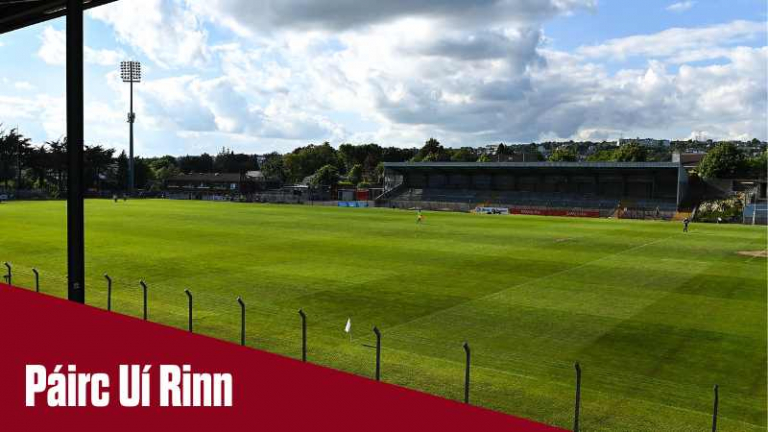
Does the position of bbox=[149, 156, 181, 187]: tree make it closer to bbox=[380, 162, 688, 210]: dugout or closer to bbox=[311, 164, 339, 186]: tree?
bbox=[311, 164, 339, 186]: tree

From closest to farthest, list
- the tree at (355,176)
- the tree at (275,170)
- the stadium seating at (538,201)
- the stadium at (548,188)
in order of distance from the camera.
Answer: the stadium seating at (538,201) < the stadium at (548,188) < the tree at (355,176) < the tree at (275,170)

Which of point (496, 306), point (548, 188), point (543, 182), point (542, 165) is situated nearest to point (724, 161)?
point (548, 188)

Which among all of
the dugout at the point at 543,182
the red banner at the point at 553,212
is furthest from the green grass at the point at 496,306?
the dugout at the point at 543,182

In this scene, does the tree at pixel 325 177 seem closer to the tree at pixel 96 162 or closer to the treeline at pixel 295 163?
the treeline at pixel 295 163

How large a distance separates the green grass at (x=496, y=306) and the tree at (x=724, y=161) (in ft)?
203

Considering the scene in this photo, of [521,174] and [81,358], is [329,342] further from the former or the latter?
[521,174]

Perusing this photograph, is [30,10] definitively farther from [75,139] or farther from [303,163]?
[303,163]

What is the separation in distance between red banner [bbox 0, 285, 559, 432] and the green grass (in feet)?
15.5

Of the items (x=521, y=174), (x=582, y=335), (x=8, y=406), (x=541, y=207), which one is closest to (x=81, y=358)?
(x=8, y=406)

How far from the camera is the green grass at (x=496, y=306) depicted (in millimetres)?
12750

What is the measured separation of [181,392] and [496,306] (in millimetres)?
14511

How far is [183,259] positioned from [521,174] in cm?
7612

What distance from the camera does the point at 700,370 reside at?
1420cm

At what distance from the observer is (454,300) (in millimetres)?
21500
